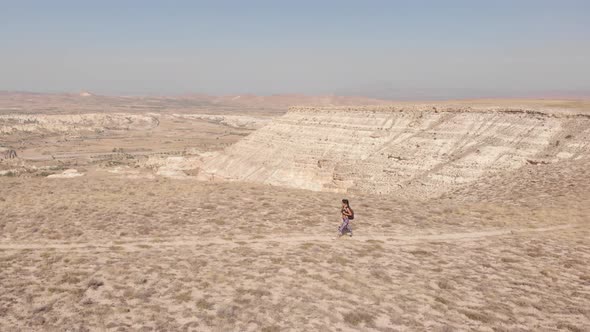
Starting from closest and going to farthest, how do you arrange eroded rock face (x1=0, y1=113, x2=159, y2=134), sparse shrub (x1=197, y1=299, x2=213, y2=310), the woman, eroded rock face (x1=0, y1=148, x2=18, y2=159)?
1. sparse shrub (x1=197, y1=299, x2=213, y2=310)
2. the woman
3. eroded rock face (x1=0, y1=148, x2=18, y2=159)
4. eroded rock face (x1=0, y1=113, x2=159, y2=134)

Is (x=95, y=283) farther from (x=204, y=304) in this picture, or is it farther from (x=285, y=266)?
(x=285, y=266)

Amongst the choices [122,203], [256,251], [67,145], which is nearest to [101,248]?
[256,251]

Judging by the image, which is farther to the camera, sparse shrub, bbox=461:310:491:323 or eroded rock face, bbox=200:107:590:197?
eroded rock face, bbox=200:107:590:197

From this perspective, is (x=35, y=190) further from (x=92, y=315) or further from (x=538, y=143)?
(x=538, y=143)

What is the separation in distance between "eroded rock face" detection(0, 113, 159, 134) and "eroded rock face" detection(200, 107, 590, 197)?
114169 millimetres

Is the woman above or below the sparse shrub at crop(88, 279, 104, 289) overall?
above

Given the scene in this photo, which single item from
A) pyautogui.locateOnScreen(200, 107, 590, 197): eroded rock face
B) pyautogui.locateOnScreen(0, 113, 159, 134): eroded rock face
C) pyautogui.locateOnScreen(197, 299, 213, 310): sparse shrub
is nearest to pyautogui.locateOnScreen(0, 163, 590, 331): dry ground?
pyautogui.locateOnScreen(197, 299, 213, 310): sparse shrub

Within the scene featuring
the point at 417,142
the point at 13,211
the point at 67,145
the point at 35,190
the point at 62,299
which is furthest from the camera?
the point at 67,145

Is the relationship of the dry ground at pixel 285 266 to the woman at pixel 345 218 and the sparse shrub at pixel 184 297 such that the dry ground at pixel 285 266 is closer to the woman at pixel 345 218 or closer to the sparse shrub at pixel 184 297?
the sparse shrub at pixel 184 297

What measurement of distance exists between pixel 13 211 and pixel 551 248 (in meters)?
20.4

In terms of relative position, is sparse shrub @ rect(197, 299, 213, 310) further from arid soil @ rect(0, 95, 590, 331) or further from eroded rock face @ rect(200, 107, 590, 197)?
eroded rock face @ rect(200, 107, 590, 197)

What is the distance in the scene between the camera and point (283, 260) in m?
12.5

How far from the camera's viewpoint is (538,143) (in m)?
33.4

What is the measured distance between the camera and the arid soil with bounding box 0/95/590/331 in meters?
9.27
